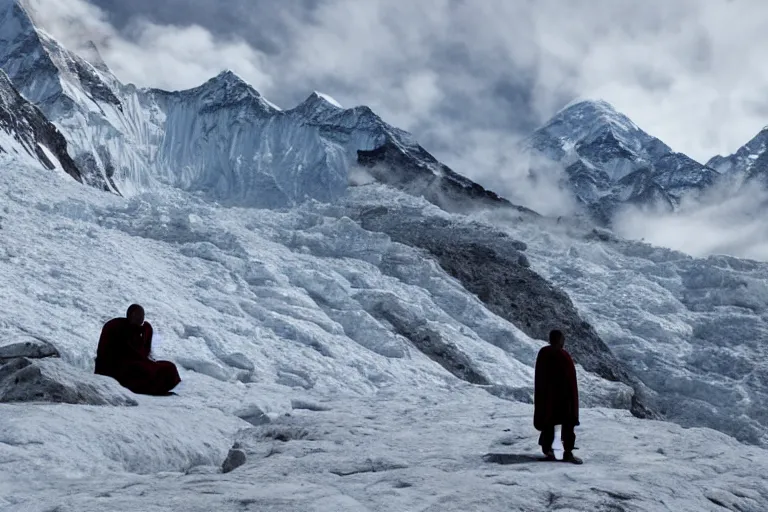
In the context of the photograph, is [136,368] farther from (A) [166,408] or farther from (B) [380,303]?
(B) [380,303]

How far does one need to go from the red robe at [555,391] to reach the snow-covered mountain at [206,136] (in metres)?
74.9

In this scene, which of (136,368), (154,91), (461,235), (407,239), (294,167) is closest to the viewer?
(136,368)

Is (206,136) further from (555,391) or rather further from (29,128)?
(555,391)

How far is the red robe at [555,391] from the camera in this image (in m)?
6.57

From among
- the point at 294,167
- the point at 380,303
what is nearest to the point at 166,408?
the point at 380,303

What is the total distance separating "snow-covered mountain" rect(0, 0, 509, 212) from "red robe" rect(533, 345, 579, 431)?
74.9 m

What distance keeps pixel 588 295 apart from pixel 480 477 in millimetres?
47045

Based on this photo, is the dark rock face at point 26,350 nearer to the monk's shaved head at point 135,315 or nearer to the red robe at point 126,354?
the red robe at point 126,354

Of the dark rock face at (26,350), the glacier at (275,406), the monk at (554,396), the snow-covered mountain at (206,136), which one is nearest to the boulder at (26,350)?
the dark rock face at (26,350)

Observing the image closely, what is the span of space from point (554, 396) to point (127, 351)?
5007 mm

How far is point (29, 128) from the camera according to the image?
59.8 meters

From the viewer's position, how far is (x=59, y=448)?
5.61 meters

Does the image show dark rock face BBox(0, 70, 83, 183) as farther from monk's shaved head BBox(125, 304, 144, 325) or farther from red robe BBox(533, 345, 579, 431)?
red robe BBox(533, 345, 579, 431)

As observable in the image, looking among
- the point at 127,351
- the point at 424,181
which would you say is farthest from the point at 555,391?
the point at 424,181
